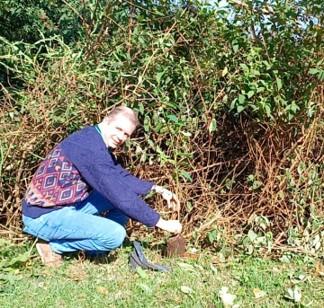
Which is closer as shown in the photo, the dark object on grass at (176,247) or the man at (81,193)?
the man at (81,193)

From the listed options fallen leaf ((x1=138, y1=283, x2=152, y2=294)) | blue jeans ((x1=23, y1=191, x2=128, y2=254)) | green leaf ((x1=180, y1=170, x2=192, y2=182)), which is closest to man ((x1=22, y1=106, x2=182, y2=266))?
blue jeans ((x1=23, y1=191, x2=128, y2=254))

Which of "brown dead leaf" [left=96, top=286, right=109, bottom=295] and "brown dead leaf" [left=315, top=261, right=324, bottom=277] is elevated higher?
"brown dead leaf" [left=315, top=261, right=324, bottom=277]

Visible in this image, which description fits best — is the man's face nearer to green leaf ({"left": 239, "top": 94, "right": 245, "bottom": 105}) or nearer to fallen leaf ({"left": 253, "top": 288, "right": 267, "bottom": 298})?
green leaf ({"left": 239, "top": 94, "right": 245, "bottom": 105})

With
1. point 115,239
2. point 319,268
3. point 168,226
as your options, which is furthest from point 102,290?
point 319,268

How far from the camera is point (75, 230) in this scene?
12.7 ft

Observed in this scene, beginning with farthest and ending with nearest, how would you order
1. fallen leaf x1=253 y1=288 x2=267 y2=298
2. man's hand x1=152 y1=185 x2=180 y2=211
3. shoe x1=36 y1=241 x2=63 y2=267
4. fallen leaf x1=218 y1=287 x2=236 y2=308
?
man's hand x1=152 y1=185 x2=180 y2=211 < shoe x1=36 y1=241 x2=63 y2=267 < fallen leaf x1=253 y1=288 x2=267 y2=298 < fallen leaf x1=218 y1=287 x2=236 y2=308

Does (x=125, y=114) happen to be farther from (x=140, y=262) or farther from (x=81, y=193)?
(x=140, y=262)

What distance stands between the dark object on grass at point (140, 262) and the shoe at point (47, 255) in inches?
18.4

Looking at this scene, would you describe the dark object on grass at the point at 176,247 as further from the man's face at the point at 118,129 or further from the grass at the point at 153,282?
the man's face at the point at 118,129

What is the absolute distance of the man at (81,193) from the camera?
12.4 ft

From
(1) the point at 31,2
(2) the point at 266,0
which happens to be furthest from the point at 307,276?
(1) the point at 31,2

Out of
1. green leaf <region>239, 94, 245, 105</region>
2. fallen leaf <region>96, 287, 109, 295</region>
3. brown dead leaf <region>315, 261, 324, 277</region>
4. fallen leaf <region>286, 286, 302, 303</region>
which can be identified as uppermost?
green leaf <region>239, 94, 245, 105</region>

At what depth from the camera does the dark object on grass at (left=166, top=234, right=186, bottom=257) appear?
4102 mm

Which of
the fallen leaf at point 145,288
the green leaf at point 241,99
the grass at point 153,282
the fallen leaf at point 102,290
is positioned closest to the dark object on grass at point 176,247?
the grass at point 153,282
